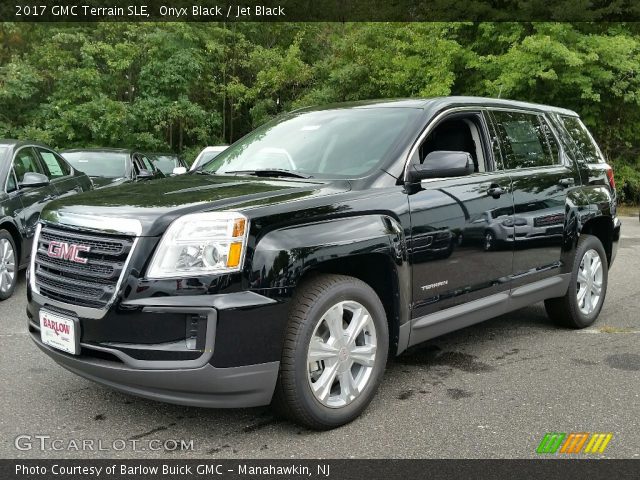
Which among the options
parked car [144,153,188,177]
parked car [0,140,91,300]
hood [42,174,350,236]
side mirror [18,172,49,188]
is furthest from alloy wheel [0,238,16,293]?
parked car [144,153,188,177]

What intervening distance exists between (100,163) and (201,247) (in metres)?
9.18

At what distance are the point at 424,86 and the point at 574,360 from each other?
15928 mm

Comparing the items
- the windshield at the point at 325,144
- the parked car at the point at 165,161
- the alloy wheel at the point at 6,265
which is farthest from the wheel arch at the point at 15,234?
the parked car at the point at 165,161

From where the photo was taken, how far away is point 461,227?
13.8 feet

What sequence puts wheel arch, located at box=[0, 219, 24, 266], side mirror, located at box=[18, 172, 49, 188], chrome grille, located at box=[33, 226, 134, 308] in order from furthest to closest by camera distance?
side mirror, located at box=[18, 172, 49, 188], wheel arch, located at box=[0, 219, 24, 266], chrome grille, located at box=[33, 226, 134, 308]

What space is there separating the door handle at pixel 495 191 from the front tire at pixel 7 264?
4811 mm

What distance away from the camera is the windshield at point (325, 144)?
4137 mm

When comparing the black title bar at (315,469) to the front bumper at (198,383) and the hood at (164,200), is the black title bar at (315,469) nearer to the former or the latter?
the front bumper at (198,383)

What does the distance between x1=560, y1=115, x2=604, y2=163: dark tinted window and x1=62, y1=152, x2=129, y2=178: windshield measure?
7719 millimetres

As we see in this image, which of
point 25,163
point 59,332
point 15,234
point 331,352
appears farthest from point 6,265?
point 331,352

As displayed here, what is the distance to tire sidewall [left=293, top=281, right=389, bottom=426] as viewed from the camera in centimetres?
330

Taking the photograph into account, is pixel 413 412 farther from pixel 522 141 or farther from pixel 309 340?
pixel 522 141

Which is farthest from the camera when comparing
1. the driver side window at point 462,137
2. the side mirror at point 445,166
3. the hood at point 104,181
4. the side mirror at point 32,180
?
the hood at point 104,181
